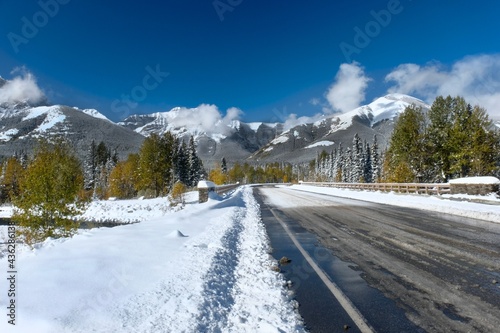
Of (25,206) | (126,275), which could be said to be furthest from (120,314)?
(25,206)

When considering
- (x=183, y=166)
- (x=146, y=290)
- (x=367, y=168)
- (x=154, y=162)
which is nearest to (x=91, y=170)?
(x=183, y=166)

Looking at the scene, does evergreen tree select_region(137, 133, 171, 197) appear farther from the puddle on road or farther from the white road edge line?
the white road edge line

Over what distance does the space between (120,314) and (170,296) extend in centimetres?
82

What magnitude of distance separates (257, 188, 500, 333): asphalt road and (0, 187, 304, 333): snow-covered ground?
141cm

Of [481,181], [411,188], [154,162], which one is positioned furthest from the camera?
[154,162]

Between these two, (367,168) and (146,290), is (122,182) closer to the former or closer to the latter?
(367,168)

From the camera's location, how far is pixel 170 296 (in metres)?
4.05

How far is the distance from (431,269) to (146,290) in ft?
15.9

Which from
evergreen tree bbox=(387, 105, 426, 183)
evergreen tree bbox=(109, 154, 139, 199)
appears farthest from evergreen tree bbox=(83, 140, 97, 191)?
evergreen tree bbox=(387, 105, 426, 183)

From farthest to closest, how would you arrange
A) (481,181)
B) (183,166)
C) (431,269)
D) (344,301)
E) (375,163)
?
1. (375,163)
2. (183,166)
3. (481,181)
4. (431,269)
5. (344,301)

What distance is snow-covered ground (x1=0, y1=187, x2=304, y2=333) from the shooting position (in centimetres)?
315

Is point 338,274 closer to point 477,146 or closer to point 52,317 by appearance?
point 52,317

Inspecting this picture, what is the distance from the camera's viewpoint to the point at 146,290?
4168 mm

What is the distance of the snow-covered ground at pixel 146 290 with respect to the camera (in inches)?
124
